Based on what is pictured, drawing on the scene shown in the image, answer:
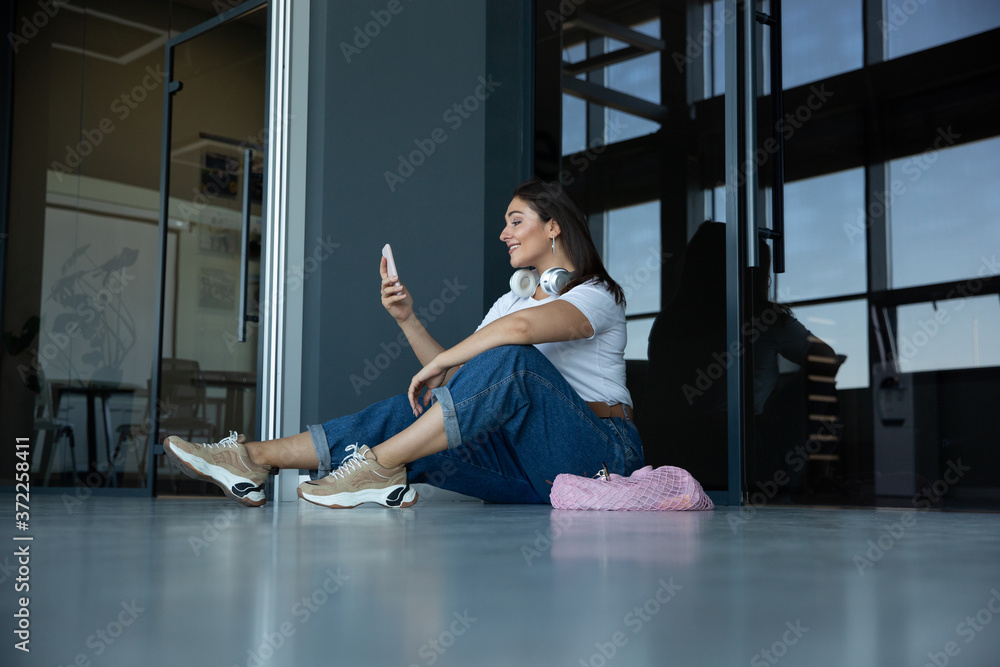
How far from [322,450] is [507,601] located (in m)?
1.62

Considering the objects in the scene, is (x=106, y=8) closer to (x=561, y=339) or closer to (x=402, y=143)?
(x=402, y=143)

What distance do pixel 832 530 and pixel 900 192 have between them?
5.03ft

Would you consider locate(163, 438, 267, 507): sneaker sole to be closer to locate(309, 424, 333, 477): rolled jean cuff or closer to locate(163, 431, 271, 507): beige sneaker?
locate(163, 431, 271, 507): beige sneaker

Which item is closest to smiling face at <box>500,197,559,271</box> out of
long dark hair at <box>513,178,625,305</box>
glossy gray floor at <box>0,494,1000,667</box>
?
long dark hair at <box>513,178,625,305</box>

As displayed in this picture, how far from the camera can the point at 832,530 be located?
1.33 meters

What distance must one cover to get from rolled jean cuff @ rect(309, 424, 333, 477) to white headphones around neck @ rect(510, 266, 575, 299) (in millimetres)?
682

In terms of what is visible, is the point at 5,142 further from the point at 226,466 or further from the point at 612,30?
the point at 226,466

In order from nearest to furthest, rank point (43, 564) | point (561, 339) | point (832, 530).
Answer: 1. point (43, 564)
2. point (832, 530)
3. point (561, 339)

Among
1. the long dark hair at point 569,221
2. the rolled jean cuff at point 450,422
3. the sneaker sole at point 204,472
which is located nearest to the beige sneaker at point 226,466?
the sneaker sole at point 204,472

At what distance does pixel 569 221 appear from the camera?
98.8 inches

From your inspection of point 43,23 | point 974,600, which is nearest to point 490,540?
point 974,600

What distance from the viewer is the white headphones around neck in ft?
7.82

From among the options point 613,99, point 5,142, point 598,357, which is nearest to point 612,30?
point 613,99

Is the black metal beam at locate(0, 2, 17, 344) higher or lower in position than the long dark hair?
higher
